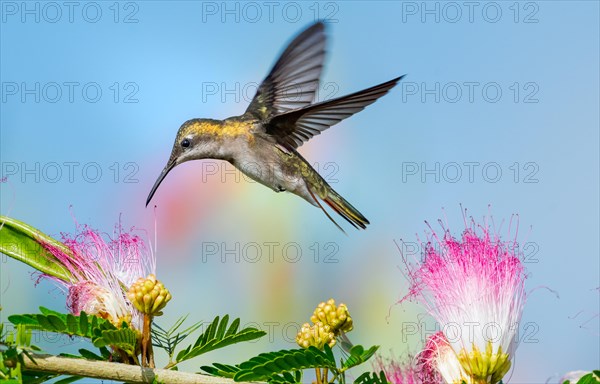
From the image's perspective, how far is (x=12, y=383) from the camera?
1.88m

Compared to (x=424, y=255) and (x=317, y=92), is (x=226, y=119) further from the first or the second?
(x=424, y=255)

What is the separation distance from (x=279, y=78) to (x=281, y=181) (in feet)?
2.65

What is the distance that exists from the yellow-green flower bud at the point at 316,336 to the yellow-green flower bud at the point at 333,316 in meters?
0.03

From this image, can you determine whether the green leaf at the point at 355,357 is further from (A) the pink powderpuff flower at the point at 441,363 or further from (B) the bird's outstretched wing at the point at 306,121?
(B) the bird's outstretched wing at the point at 306,121

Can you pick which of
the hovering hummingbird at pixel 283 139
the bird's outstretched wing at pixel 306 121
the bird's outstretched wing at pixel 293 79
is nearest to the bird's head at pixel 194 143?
the hovering hummingbird at pixel 283 139

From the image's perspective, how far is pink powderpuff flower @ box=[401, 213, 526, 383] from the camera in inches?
100

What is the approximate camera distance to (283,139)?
14.8 ft

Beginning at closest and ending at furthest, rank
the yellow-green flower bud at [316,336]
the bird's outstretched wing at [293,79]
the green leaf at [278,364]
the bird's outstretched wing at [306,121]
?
the green leaf at [278,364] < the yellow-green flower bud at [316,336] < the bird's outstretched wing at [306,121] < the bird's outstretched wing at [293,79]

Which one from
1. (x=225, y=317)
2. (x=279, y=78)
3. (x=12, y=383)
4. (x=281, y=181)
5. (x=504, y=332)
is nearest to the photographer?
(x=12, y=383)

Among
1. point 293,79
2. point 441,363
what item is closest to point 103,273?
point 441,363

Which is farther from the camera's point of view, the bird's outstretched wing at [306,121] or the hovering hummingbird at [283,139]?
the hovering hummingbird at [283,139]

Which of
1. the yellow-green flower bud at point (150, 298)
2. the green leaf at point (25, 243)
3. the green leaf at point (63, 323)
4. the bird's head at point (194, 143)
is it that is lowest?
the green leaf at point (63, 323)

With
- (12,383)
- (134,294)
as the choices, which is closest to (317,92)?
(134,294)

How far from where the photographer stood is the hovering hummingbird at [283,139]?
4281 millimetres
